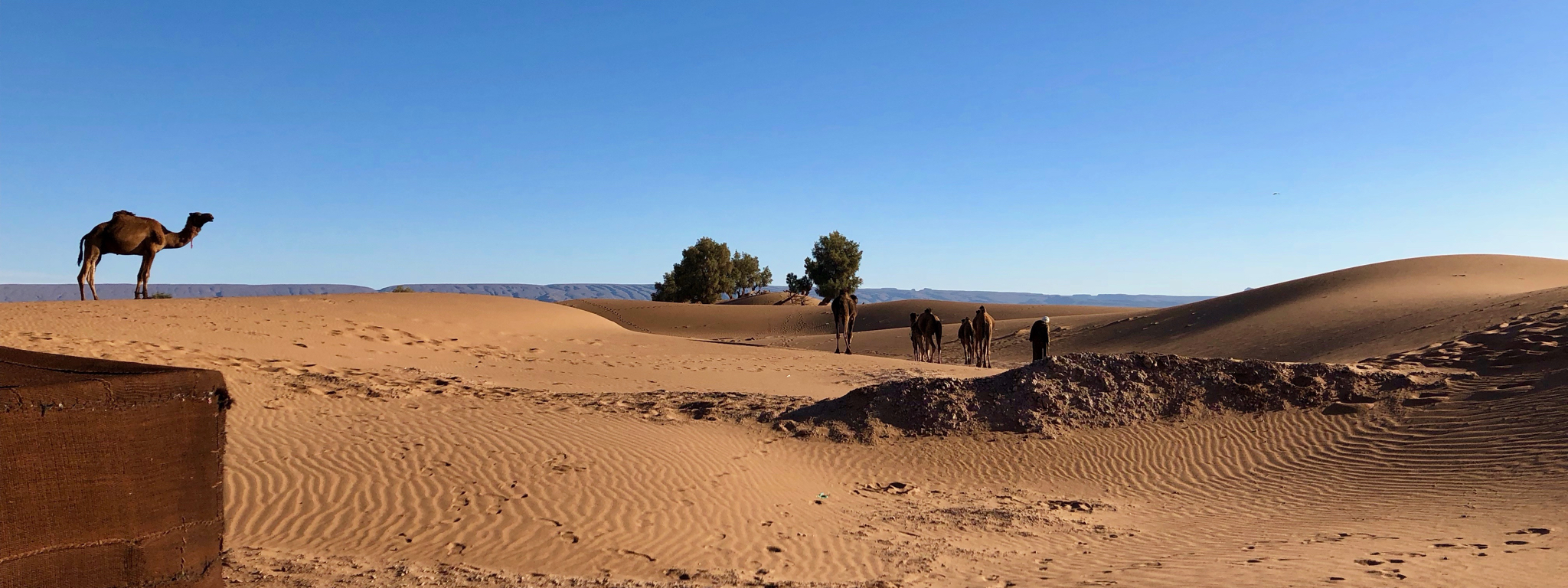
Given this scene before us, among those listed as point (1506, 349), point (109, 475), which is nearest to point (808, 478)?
point (109, 475)

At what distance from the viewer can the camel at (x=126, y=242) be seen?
64.2ft

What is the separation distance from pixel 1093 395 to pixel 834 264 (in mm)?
66820

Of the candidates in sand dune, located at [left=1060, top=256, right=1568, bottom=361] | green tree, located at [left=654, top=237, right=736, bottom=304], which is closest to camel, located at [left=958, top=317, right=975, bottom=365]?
sand dune, located at [left=1060, top=256, right=1568, bottom=361]

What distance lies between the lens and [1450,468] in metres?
9.70

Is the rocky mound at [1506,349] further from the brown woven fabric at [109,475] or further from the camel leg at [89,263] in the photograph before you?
the camel leg at [89,263]

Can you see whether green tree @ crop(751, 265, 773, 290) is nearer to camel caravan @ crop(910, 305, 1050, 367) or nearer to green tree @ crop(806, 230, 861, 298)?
green tree @ crop(806, 230, 861, 298)

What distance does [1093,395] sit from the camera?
13070 millimetres

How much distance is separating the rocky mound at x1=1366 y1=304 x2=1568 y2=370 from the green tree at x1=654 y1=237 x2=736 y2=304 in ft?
208

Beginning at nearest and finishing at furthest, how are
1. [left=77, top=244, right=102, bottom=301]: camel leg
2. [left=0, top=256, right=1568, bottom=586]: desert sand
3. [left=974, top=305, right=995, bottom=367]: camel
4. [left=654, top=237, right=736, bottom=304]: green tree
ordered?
[left=0, top=256, right=1568, bottom=586]: desert sand
[left=77, top=244, right=102, bottom=301]: camel leg
[left=974, top=305, right=995, bottom=367]: camel
[left=654, top=237, right=736, bottom=304]: green tree

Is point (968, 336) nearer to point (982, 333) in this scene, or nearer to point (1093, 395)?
point (982, 333)

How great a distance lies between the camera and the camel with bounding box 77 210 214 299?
1958 cm

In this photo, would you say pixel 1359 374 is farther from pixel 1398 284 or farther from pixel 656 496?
pixel 1398 284

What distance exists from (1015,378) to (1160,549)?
6128 millimetres

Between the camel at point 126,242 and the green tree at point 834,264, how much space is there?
61.7 metres
